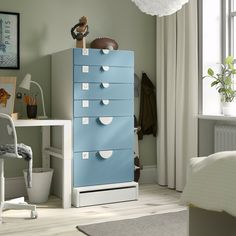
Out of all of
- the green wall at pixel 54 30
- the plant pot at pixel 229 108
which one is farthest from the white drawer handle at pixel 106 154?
the plant pot at pixel 229 108

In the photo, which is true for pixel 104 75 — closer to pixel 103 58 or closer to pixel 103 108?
pixel 103 58

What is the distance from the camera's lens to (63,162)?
3781mm

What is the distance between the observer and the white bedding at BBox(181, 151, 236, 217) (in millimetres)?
2096

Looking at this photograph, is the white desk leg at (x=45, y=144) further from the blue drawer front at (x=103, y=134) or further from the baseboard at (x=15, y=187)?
the blue drawer front at (x=103, y=134)

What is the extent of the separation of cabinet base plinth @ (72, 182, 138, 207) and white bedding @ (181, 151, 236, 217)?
5.38 feet

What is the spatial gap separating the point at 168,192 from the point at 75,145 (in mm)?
1192

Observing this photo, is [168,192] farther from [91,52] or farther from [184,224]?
[91,52]

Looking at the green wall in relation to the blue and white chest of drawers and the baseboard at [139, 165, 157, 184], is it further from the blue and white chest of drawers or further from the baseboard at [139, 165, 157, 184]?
the baseboard at [139, 165, 157, 184]

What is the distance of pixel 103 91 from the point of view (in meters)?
3.95

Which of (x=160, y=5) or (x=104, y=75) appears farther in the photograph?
(x=104, y=75)

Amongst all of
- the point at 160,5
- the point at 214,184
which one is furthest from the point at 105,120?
the point at 214,184

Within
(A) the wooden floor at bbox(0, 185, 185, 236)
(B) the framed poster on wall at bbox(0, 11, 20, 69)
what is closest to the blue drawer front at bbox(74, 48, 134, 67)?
(B) the framed poster on wall at bbox(0, 11, 20, 69)

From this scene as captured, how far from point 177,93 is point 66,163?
1.41 meters

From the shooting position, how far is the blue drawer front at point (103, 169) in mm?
3867
